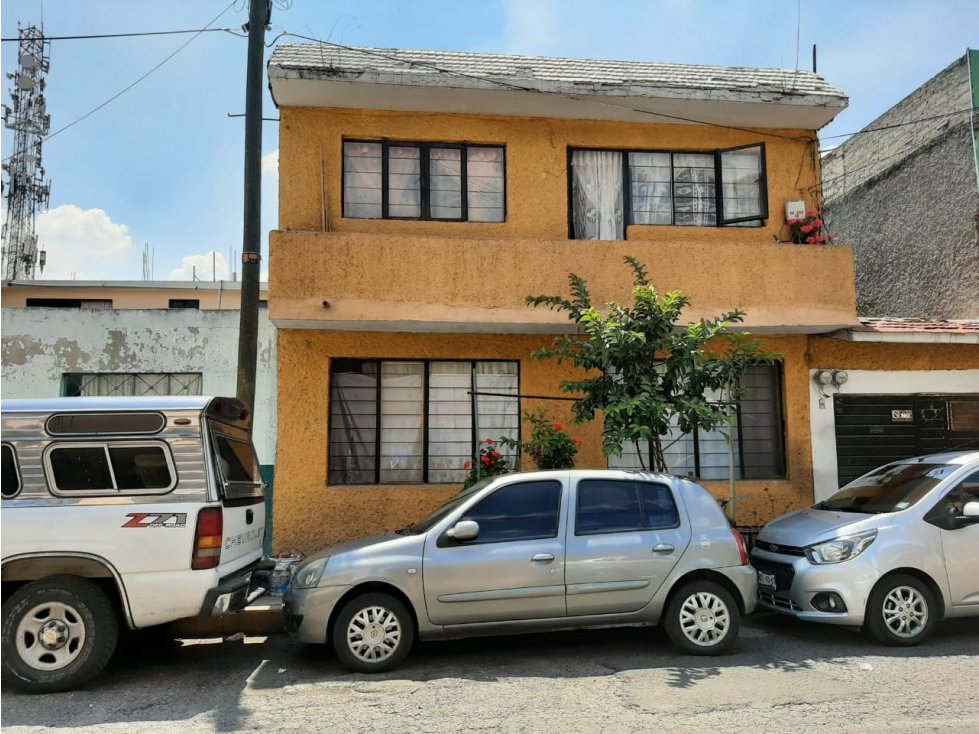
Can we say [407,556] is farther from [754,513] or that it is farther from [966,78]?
[966,78]

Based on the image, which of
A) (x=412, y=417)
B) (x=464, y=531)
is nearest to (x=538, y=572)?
(x=464, y=531)

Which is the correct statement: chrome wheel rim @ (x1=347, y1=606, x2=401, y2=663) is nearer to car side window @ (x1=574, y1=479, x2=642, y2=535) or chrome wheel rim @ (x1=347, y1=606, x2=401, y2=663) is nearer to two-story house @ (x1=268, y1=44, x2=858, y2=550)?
car side window @ (x1=574, y1=479, x2=642, y2=535)

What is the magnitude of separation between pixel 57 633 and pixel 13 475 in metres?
1.19

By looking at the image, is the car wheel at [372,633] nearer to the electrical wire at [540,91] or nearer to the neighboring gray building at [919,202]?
the electrical wire at [540,91]

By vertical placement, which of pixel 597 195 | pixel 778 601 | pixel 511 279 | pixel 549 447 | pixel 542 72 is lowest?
pixel 778 601

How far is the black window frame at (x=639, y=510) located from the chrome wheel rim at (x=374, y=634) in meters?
1.64

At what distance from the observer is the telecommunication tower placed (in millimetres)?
23516

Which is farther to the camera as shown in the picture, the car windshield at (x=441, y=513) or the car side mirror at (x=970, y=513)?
the car side mirror at (x=970, y=513)

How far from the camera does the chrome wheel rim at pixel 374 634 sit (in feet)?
19.1

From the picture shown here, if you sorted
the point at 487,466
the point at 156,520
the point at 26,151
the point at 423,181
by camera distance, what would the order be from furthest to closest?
1. the point at 26,151
2. the point at 423,181
3. the point at 487,466
4. the point at 156,520

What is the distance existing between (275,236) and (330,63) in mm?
2276

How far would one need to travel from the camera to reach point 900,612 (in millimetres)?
6500

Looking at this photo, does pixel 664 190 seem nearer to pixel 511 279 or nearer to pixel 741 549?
pixel 511 279

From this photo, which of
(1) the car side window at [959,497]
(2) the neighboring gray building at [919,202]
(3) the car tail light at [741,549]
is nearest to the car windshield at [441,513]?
(3) the car tail light at [741,549]
